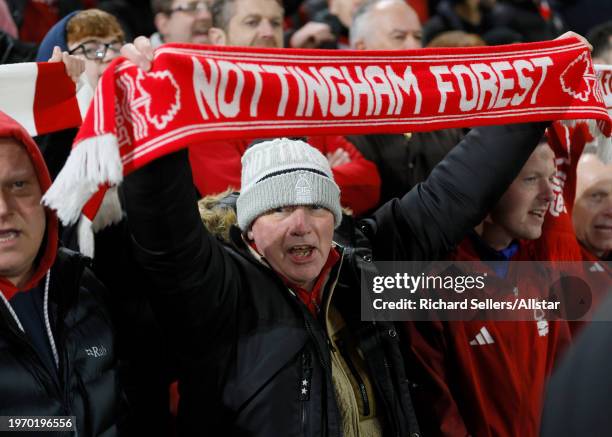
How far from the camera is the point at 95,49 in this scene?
390 cm

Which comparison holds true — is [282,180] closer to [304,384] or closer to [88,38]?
[304,384]

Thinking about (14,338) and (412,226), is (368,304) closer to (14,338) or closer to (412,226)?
(412,226)

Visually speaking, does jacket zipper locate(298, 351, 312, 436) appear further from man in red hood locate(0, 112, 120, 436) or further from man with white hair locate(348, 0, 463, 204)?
man with white hair locate(348, 0, 463, 204)

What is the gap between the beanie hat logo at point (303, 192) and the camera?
286cm

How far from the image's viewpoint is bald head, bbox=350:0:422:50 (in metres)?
5.06

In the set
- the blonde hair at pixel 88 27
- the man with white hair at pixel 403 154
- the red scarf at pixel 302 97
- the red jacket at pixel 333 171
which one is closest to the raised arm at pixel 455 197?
the red scarf at pixel 302 97

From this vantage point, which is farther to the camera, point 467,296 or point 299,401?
point 467,296

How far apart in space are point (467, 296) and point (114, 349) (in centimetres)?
128

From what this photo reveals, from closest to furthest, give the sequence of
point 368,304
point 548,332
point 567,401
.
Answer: point 567,401
point 368,304
point 548,332

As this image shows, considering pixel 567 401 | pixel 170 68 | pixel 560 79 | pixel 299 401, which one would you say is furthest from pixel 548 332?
pixel 567 401

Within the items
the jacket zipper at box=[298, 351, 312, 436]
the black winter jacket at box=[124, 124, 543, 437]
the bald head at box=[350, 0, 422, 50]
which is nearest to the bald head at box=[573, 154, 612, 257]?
the bald head at box=[350, 0, 422, 50]

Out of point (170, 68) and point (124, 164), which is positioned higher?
point (170, 68)

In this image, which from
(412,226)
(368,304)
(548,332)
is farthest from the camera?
(548,332)

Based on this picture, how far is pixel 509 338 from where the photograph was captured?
3.36 metres
